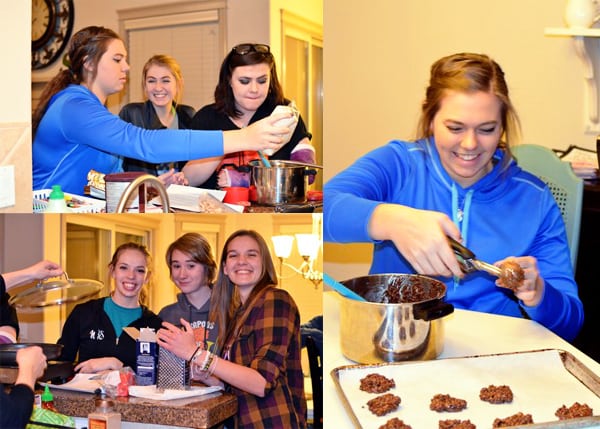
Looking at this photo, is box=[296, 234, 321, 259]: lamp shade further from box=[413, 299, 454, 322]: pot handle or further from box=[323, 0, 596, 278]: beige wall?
box=[323, 0, 596, 278]: beige wall

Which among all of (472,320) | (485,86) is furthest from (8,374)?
(485,86)

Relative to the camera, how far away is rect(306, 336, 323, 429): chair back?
959mm

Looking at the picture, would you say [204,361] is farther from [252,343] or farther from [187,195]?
[187,195]

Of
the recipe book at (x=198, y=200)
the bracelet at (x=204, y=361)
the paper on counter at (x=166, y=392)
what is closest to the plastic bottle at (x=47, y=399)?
the paper on counter at (x=166, y=392)

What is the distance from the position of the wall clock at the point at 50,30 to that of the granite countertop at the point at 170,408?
1.56 feet

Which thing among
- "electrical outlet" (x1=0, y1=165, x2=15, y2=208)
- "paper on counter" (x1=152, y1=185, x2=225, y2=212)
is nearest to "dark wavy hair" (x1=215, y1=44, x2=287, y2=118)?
"paper on counter" (x1=152, y1=185, x2=225, y2=212)

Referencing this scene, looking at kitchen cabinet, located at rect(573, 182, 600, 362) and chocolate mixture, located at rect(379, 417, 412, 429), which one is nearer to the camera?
chocolate mixture, located at rect(379, 417, 412, 429)

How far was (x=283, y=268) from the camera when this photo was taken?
3.19ft

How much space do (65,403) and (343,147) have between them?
134cm

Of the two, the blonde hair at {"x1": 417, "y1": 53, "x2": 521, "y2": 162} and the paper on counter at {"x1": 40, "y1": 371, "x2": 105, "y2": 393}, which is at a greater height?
the blonde hair at {"x1": 417, "y1": 53, "x2": 521, "y2": 162}

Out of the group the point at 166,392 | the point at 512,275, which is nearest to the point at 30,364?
the point at 166,392

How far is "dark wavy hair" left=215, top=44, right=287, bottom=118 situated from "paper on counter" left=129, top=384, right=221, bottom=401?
387mm

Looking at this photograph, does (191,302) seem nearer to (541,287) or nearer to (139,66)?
(139,66)

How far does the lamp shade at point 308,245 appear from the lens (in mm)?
964
